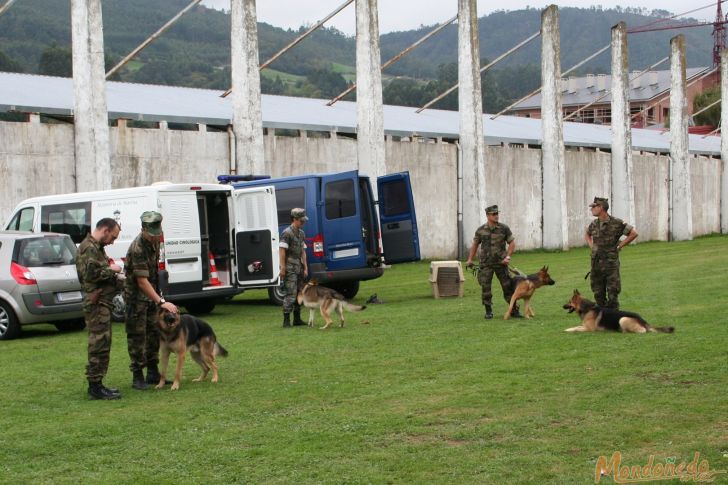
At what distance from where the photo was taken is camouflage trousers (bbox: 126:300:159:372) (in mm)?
10586

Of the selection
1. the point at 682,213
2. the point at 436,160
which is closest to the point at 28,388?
the point at 436,160

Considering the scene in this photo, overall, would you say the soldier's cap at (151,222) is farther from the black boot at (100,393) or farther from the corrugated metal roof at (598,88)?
the corrugated metal roof at (598,88)

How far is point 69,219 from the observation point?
1823 centimetres

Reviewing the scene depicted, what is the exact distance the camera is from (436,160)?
33.8 m

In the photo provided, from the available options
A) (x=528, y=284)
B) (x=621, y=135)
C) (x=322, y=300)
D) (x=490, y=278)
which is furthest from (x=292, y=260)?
(x=621, y=135)

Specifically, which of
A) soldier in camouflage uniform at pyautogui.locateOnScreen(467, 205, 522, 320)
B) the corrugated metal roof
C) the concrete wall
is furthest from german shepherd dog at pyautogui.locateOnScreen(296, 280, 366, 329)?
→ the corrugated metal roof

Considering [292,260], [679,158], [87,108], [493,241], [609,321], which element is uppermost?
[87,108]

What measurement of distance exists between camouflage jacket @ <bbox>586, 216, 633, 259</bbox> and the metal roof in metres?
14.1

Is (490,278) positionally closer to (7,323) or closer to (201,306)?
(201,306)

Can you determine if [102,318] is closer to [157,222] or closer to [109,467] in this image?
[157,222]

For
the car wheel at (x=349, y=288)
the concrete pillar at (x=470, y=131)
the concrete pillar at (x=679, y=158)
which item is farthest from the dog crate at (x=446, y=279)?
the concrete pillar at (x=679, y=158)

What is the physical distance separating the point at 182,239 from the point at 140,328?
702 cm

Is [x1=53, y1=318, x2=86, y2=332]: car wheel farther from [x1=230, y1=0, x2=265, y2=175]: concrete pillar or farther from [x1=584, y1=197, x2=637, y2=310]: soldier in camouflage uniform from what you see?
[x1=230, y1=0, x2=265, y2=175]: concrete pillar

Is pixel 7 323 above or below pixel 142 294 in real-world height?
below
